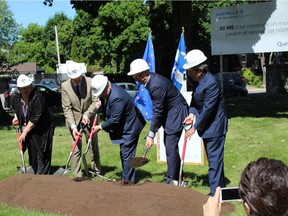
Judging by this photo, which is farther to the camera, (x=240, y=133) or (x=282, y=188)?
(x=240, y=133)

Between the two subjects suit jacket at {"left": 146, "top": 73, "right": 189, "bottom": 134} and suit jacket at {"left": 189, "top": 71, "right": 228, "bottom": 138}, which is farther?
suit jacket at {"left": 146, "top": 73, "right": 189, "bottom": 134}

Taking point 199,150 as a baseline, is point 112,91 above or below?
above

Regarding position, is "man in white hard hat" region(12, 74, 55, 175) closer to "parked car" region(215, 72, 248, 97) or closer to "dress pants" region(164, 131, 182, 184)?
"dress pants" region(164, 131, 182, 184)

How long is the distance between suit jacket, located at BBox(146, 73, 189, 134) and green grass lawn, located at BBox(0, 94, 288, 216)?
3.83 feet

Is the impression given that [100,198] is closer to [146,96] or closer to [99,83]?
[99,83]

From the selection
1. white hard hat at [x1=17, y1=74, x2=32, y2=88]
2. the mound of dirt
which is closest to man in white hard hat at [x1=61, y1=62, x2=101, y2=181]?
white hard hat at [x1=17, y1=74, x2=32, y2=88]

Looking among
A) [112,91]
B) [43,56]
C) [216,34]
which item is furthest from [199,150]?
[43,56]

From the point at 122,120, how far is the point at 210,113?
4.72 feet

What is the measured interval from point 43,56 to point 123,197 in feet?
281

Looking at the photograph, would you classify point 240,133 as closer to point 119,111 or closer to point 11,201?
A: point 119,111

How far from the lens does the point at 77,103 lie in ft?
25.3

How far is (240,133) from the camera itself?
496 inches

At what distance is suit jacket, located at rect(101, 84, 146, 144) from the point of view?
6.76 meters

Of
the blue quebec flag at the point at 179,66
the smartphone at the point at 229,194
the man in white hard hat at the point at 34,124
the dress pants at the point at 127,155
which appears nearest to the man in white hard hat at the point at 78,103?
the man in white hard hat at the point at 34,124
